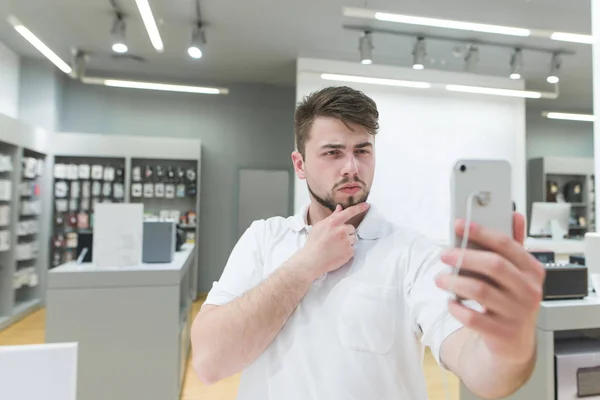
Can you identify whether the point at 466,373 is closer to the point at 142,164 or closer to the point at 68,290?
the point at 68,290

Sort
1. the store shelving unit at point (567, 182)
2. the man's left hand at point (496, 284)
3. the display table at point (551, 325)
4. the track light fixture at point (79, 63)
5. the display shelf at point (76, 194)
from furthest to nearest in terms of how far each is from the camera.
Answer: the store shelving unit at point (567, 182) < the display shelf at point (76, 194) < the track light fixture at point (79, 63) < the display table at point (551, 325) < the man's left hand at point (496, 284)

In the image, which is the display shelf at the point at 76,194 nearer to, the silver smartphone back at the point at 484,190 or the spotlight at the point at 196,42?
the spotlight at the point at 196,42

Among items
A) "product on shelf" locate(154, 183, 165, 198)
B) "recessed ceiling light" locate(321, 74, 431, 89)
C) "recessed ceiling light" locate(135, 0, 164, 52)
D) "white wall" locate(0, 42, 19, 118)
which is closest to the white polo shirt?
"recessed ceiling light" locate(135, 0, 164, 52)

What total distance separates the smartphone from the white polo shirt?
41cm

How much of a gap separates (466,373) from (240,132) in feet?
21.7

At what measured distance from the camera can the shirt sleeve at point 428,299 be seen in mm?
822

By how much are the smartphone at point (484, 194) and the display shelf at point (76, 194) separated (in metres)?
6.38

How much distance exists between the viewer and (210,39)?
512 cm

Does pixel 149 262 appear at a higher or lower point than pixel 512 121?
lower

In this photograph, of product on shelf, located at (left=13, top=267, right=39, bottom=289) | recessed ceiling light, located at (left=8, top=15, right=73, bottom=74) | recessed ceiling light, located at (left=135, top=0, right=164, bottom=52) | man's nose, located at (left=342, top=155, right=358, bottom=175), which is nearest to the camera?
man's nose, located at (left=342, top=155, right=358, bottom=175)

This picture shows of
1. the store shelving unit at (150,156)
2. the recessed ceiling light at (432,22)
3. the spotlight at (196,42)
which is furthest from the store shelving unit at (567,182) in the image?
the spotlight at (196,42)

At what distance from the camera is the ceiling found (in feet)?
14.0

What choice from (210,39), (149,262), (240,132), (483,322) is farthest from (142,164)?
(483,322)

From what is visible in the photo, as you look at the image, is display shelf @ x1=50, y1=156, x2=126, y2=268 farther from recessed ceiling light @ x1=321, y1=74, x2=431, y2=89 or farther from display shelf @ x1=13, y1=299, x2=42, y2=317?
recessed ceiling light @ x1=321, y1=74, x2=431, y2=89
